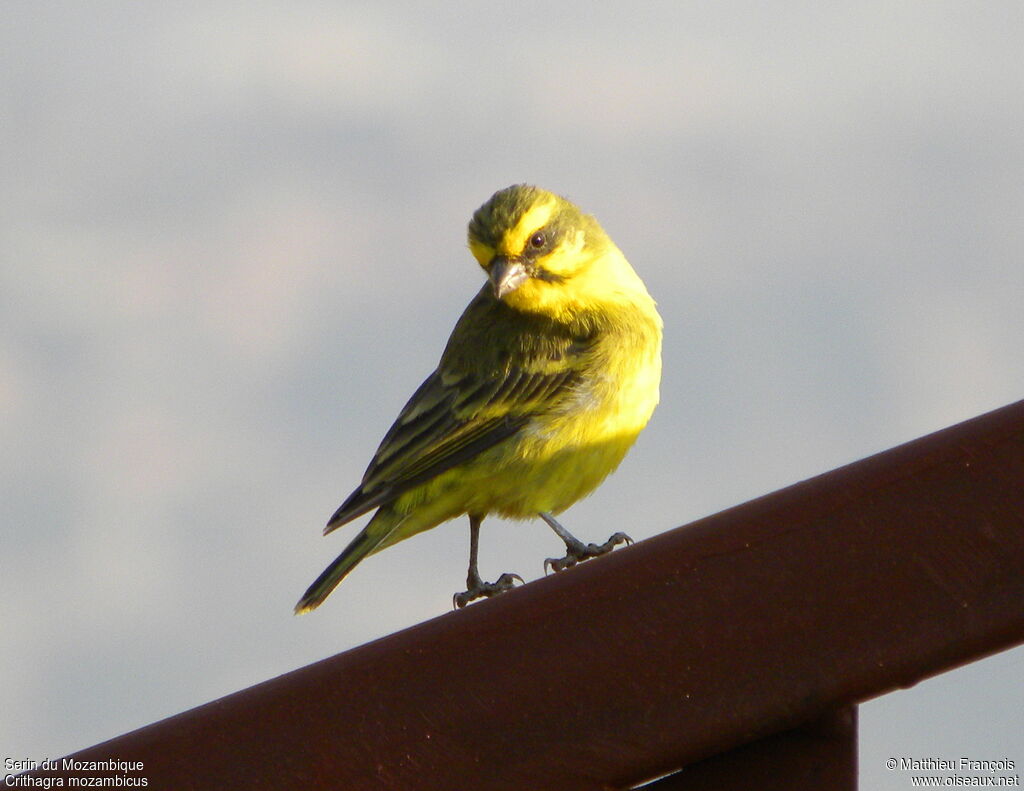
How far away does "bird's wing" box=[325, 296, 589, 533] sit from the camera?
6918 mm

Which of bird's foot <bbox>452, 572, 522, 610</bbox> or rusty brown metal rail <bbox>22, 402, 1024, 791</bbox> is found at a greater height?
bird's foot <bbox>452, 572, 522, 610</bbox>

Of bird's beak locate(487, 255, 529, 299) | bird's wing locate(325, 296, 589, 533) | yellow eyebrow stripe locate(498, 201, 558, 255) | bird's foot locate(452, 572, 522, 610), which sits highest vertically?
yellow eyebrow stripe locate(498, 201, 558, 255)

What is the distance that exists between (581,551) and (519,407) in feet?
2.43

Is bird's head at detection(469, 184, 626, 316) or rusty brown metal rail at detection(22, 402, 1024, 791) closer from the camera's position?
rusty brown metal rail at detection(22, 402, 1024, 791)

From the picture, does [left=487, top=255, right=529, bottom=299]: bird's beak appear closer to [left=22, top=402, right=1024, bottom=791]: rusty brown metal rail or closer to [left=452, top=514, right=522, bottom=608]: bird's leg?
[left=452, top=514, right=522, bottom=608]: bird's leg

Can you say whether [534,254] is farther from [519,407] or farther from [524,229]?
[519,407]

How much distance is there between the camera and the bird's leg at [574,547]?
6727 millimetres

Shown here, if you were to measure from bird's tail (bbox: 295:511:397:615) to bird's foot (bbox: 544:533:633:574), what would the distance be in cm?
79

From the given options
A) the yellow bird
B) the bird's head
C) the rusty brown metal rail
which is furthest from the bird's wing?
the rusty brown metal rail

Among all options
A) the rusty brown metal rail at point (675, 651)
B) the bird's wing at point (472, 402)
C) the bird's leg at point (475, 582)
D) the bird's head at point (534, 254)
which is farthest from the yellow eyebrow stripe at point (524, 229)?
the rusty brown metal rail at point (675, 651)

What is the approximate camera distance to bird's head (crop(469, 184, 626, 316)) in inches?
299

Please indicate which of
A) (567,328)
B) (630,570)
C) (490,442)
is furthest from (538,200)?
(630,570)

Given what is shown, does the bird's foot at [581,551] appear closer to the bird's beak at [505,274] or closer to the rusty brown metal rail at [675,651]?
the bird's beak at [505,274]

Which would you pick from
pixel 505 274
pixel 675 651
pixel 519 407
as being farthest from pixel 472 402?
pixel 675 651
